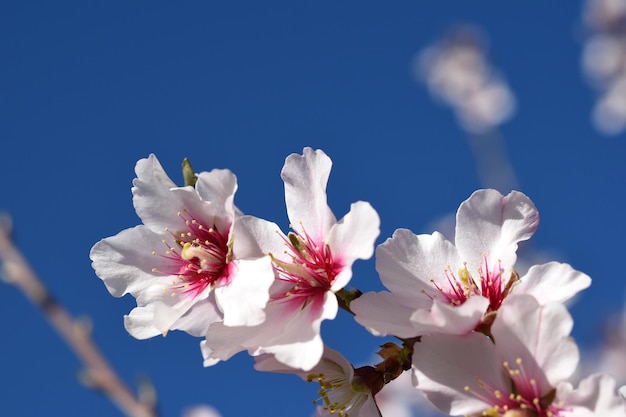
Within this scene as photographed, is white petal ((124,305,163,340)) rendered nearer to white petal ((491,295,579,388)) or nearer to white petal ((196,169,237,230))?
white petal ((196,169,237,230))

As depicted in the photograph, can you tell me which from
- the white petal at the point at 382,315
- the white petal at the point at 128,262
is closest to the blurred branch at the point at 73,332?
the white petal at the point at 128,262

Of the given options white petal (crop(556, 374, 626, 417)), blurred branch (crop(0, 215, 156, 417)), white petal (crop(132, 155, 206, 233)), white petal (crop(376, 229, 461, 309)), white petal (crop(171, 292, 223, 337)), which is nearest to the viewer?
white petal (crop(556, 374, 626, 417))

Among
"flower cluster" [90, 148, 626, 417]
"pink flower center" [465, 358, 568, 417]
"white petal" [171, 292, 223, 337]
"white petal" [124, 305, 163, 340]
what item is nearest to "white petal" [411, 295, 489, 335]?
"flower cluster" [90, 148, 626, 417]

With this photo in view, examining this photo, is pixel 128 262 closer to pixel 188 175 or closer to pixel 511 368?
pixel 188 175

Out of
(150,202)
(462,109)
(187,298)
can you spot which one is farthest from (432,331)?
(462,109)

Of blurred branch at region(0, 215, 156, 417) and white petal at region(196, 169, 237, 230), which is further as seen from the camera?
blurred branch at region(0, 215, 156, 417)

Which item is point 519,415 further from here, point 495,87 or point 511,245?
point 495,87
